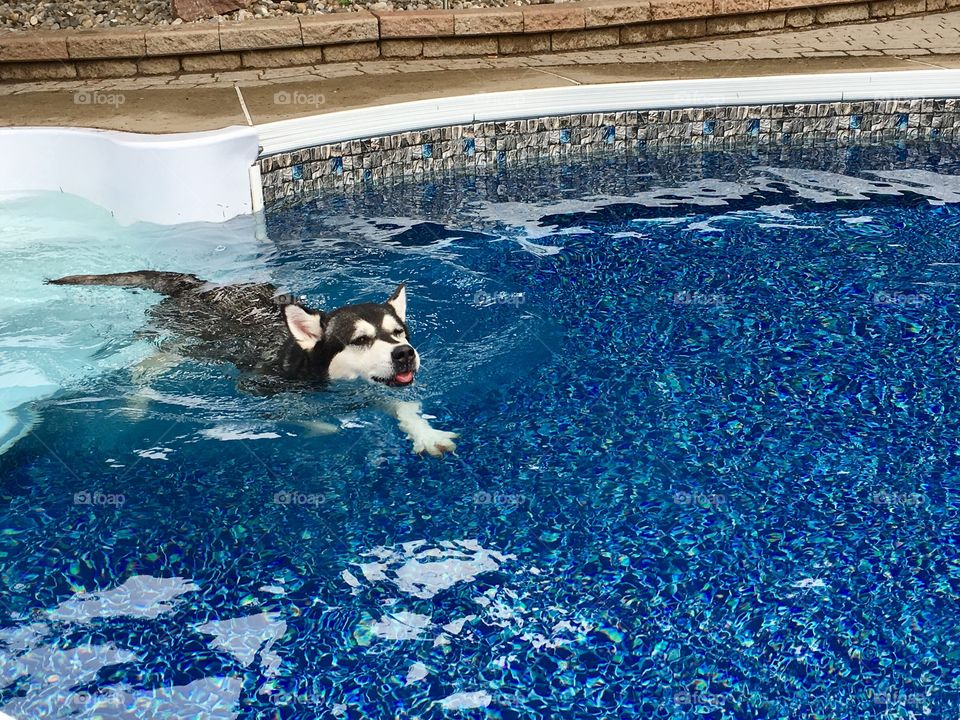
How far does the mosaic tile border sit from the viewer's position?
1023 cm

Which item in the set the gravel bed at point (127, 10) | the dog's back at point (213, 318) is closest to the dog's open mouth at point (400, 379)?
the dog's back at point (213, 318)

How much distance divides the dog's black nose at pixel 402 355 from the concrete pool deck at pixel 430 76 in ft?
16.6

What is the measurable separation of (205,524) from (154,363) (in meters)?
1.83

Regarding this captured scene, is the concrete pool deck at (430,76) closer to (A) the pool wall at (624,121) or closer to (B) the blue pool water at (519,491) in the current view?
(A) the pool wall at (624,121)

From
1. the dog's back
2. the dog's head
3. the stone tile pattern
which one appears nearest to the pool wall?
the stone tile pattern

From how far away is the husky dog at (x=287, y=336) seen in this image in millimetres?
5727

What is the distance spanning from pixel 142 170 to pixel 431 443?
15.7 ft

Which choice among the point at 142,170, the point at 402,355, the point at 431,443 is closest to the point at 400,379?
the point at 402,355

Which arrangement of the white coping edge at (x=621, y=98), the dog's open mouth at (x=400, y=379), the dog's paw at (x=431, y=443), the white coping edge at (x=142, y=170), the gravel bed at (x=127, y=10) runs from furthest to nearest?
1. the gravel bed at (x=127, y=10)
2. the white coping edge at (x=621, y=98)
3. the white coping edge at (x=142, y=170)
4. the dog's paw at (x=431, y=443)
5. the dog's open mouth at (x=400, y=379)

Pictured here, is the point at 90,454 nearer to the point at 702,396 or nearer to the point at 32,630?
the point at 32,630

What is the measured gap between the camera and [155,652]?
4531mm

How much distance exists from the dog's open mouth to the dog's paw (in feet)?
1.08

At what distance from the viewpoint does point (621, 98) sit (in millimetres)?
10828

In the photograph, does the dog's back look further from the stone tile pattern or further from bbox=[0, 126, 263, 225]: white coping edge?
the stone tile pattern
